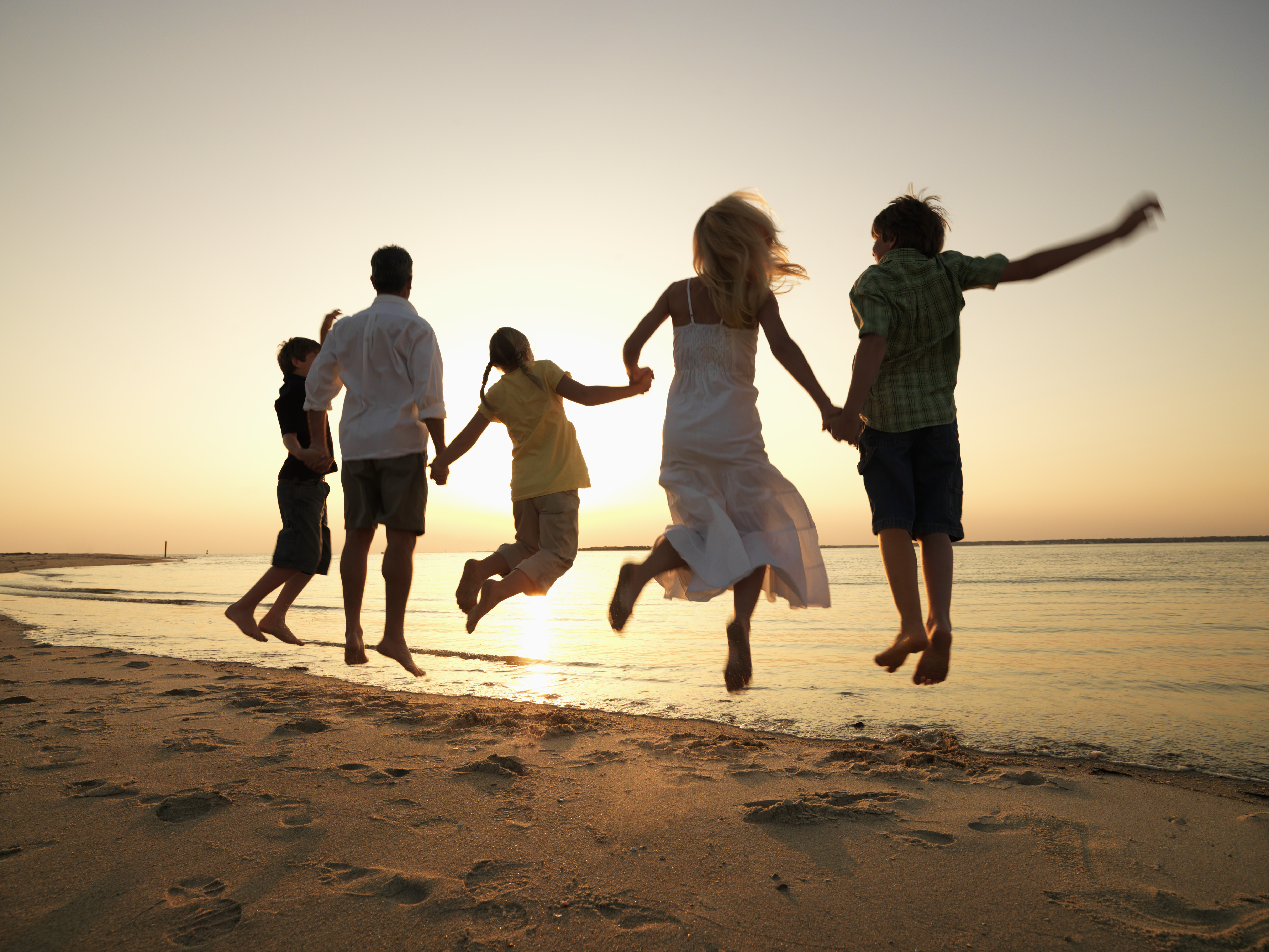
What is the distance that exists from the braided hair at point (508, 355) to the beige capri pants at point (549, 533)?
71cm

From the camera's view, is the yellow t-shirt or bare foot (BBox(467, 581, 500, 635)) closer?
bare foot (BBox(467, 581, 500, 635))

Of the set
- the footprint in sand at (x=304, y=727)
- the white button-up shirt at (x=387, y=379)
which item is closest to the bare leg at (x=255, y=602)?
the footprint in sand at (x=304, y=727)

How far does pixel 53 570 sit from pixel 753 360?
175 feet

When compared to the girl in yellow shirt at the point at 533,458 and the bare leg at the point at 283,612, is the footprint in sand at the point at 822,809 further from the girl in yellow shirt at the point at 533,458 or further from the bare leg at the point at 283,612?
the bare leg at the point at 283,612

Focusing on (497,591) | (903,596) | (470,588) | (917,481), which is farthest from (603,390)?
(903,596)

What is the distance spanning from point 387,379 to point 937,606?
3163 millimetres

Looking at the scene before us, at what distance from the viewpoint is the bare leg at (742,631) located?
329cm

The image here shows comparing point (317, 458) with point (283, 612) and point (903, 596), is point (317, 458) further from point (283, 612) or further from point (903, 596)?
point (903, 596)

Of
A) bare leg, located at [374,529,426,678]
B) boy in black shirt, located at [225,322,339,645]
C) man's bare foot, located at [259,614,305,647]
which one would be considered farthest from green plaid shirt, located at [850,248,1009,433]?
man's bare foot, located at [259,614,305,647]

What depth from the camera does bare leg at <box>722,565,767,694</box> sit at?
3.29m

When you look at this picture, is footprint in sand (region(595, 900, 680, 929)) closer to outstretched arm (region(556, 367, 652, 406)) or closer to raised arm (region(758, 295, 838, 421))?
raised arm (region(758, 295, 838, 421))

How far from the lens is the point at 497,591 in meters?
4.52

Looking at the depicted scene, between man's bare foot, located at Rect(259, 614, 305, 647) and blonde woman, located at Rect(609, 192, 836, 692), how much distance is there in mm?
3227

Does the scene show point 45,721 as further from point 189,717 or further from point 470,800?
point 470,800
